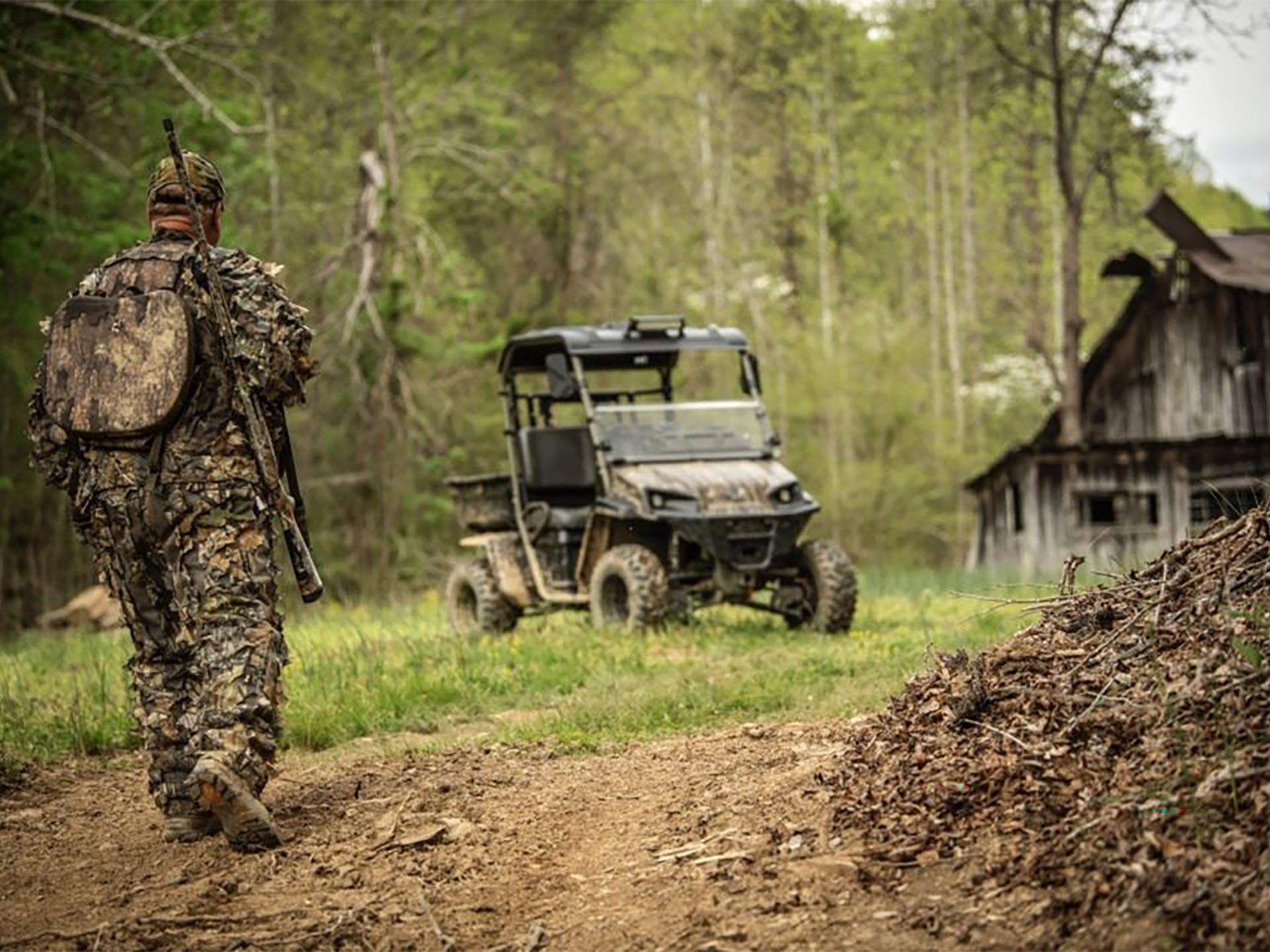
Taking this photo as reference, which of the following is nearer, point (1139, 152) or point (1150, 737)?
point (1150, 737)

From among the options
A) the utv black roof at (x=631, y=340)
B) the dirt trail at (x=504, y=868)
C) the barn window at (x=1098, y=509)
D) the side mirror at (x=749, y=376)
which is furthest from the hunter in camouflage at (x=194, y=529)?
the barn window at (x=1098, y=509)

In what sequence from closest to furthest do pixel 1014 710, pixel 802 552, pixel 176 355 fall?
pixel 1014 710
pixel 176 355
pixel 802 552

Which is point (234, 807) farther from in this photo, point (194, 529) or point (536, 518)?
point (536, 518)

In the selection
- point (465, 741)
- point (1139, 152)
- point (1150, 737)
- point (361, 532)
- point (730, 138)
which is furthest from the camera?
point (730, 138)

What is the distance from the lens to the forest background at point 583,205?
76.5ft

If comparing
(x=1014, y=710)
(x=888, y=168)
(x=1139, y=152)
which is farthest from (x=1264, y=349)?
(x=1014, y=710)

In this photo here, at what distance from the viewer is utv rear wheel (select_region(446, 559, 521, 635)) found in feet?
46.0

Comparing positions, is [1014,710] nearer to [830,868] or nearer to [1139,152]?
[830,868]

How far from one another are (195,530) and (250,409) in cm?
51

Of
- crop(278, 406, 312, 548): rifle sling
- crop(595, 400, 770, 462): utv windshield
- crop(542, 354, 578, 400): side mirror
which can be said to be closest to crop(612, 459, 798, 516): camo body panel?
crop(595, 400, 770, 462): utv windshield

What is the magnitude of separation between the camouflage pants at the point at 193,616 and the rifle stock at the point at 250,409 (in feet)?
0.33

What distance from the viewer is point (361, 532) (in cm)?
2733

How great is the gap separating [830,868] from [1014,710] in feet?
2.91

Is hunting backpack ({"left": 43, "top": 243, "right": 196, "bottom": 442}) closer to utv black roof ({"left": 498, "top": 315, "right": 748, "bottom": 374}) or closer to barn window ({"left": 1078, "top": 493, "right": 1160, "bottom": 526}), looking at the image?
utv black roof ({"left": 498, "top": 315, "right": 748, "bottom": 374})
